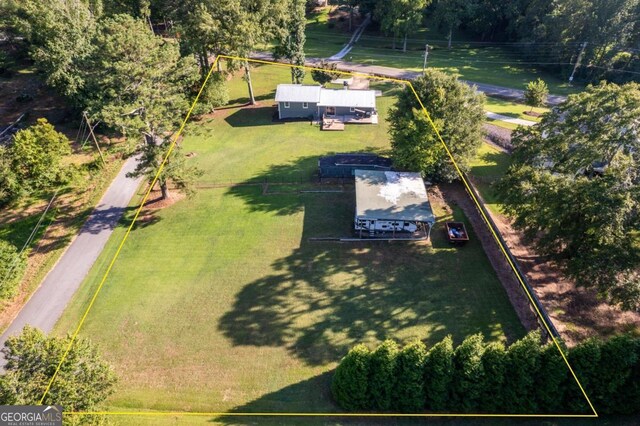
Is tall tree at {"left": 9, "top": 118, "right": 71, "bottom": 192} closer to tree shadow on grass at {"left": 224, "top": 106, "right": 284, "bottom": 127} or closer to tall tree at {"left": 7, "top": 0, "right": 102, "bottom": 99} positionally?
Answer: tall tree at {"left": 7, "top": 0, "right": 102, "bottom": 99}

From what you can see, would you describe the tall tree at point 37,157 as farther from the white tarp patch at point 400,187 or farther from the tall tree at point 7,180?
the white tarp patch at point 400,187

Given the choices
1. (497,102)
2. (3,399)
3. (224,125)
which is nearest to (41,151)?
(224,125)

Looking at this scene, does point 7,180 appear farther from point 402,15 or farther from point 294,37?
point 402,15

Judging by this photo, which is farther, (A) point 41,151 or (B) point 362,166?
(B) point 362,166

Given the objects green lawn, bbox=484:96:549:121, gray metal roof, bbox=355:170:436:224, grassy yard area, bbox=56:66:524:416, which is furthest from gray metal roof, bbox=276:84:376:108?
green lawn, bbox=484:96:549:121

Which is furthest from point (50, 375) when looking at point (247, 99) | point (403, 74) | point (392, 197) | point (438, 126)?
point (403, 74)

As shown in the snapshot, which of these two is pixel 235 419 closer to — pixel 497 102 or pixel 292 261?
pixel 292 261
